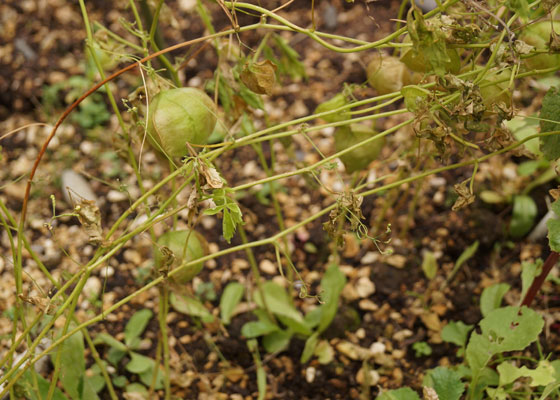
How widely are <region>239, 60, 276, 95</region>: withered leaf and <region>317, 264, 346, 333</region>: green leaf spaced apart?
67cm

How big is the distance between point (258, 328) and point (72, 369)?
1.58 feet

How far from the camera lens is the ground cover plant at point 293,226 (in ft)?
3.13

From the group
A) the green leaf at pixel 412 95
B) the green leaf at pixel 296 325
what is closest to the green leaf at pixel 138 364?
the green leaf at pixel 296 325

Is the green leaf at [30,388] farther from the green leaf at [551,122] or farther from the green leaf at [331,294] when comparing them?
the green leaf at [551,122]

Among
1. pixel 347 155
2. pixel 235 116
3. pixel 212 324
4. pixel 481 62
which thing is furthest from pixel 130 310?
pixel 481 62

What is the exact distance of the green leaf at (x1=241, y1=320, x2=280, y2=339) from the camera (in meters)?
1.56

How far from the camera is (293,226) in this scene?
3.46 ft

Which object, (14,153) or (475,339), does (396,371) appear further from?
(14,153)

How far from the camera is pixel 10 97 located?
7.53 feet

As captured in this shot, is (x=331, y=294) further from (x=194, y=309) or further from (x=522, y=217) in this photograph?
(x=522, y=217)

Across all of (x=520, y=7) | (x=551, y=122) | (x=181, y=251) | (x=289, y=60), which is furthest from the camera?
(x=289, y=60)

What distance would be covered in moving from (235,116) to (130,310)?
77 centimetres

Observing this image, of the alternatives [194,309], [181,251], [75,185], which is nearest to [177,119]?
[181,251]

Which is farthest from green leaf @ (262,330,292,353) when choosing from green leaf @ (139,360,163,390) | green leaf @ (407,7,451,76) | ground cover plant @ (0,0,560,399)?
green leaf @ (407,7,451,76)
